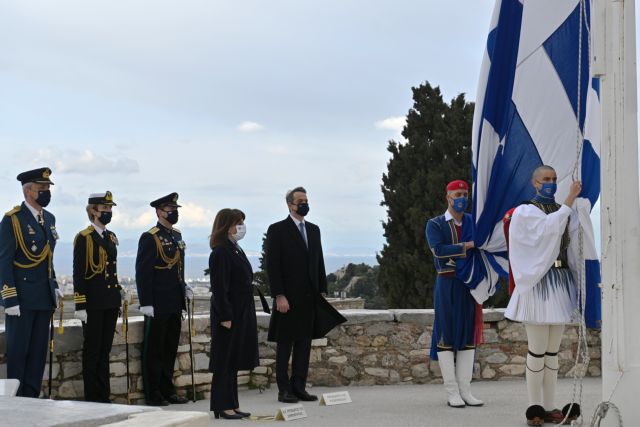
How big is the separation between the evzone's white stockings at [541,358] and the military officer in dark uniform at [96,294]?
3.25 m

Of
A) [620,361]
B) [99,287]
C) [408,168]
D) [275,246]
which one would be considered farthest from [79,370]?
[408,168]

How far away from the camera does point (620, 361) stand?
4.82 m

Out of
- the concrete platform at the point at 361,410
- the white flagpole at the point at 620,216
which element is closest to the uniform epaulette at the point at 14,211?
the concrete platform at the point at 361,410

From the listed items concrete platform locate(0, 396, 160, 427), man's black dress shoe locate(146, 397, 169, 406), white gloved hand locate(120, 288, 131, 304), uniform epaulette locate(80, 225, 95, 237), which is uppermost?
uniform epaulette locate(80, 225, 95, 237)

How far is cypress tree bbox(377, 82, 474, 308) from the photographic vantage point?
15922 mm

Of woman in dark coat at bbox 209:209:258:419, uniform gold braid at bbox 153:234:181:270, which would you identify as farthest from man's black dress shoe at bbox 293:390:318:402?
uniform gold braid at bbox 153:234:181:270

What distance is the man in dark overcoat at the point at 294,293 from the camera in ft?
24.8

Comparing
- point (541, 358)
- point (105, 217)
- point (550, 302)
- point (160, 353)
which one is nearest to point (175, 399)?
point (160, 353)

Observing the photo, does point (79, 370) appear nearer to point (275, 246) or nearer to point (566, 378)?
point (275, 246)

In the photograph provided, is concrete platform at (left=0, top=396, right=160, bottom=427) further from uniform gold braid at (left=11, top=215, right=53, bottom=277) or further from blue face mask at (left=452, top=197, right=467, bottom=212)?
blue face mask at (left=452, top=197, right=467, bottom=212)

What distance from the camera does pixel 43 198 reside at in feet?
21.9

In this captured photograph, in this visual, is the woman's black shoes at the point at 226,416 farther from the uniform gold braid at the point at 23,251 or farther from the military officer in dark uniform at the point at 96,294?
the uniform gold braid at the point at 23,251

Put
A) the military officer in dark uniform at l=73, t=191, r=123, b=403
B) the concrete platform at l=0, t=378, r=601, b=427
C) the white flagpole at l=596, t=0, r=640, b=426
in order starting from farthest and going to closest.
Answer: the military officer in dark uniform at l=73, t=191, r=123, b=403 < the white flagpole at l=596, t=0, r=640, b=426 < the concrete platform at l=0, t=378, r=601, b=427

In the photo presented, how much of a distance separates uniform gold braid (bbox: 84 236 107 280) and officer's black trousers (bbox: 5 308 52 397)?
1.78 feet
